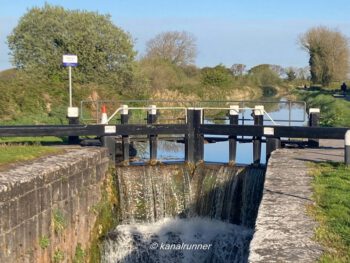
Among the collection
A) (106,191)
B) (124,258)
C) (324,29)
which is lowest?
(124,258)

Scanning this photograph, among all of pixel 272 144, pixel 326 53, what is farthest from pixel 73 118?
pixel 326 53

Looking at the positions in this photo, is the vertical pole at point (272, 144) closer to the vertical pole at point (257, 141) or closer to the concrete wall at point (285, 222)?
the vertical pole at point (257, 141)

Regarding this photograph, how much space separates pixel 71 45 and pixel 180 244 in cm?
1754

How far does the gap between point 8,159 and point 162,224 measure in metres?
3.92

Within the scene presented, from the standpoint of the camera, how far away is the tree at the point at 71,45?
84.2 feet

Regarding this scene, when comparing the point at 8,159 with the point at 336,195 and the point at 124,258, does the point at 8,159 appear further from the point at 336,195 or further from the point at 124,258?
the point at 336,195

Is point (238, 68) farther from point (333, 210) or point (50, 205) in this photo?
point (333, 210)

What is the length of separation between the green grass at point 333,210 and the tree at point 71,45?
18.8 meters

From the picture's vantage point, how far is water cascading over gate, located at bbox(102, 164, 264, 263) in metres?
10.0

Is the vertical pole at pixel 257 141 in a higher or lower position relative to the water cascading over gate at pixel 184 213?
higher

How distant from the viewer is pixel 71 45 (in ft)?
85.3

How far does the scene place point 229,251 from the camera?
995cm

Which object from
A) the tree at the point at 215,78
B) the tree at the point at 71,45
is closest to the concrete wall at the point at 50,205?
the tree at the point at 71,45

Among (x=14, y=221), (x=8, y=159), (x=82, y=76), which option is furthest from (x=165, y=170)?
(x=82, y=76)
